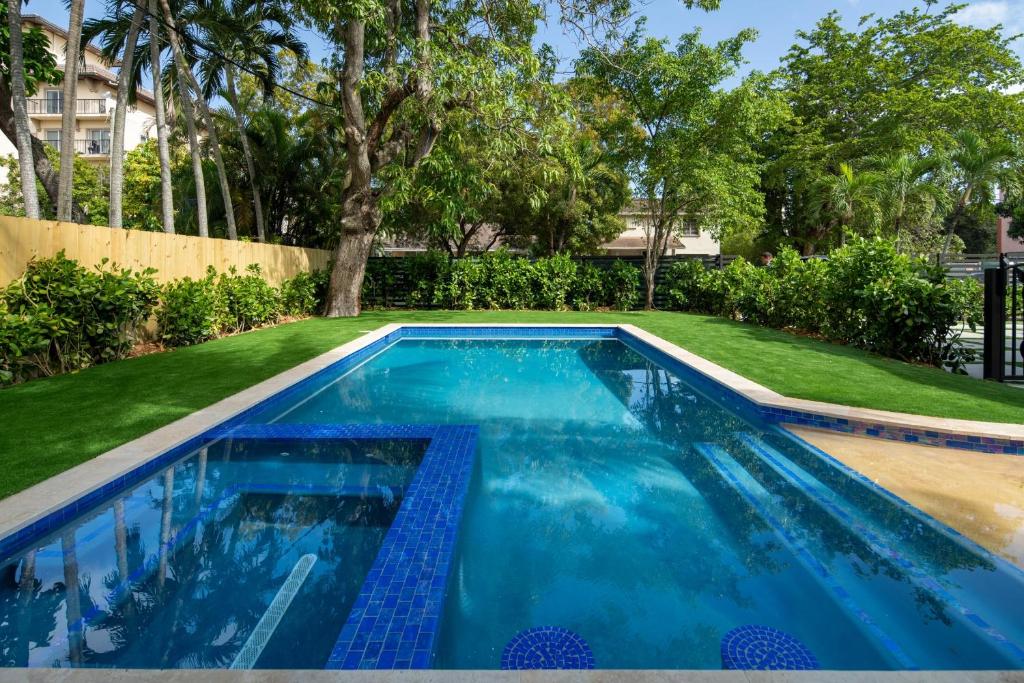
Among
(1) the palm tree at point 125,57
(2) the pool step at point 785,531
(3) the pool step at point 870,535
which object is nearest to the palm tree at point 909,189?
(3) the pool step at point 870,535

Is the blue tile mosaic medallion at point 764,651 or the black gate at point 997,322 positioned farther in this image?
the black gate at point 997,322

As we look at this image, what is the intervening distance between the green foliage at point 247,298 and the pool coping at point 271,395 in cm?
452

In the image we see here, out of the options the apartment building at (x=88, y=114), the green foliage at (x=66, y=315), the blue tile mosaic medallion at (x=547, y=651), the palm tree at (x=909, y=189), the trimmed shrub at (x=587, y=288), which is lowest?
the blue tile mosaic medallion at (x=547, y=651)

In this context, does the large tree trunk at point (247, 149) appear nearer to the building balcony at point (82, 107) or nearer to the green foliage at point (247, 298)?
the green foliage at point (247, 298)

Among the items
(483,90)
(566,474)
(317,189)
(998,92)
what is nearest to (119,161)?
(483,90)

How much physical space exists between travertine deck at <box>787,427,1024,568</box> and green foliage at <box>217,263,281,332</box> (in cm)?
994

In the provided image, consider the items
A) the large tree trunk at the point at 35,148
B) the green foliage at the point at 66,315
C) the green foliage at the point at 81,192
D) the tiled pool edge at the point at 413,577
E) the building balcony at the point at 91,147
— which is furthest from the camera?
the building balcony at the point at 91,147

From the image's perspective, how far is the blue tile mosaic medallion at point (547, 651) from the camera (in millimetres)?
2172

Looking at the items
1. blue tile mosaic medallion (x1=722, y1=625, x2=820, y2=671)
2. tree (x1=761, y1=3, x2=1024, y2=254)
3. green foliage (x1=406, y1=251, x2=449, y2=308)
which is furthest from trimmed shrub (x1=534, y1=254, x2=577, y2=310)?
blue tile mosaic medallion (x1=722, y1=625, x2=820, y2=671)

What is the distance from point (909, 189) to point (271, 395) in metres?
20.3

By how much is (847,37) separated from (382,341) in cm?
2393

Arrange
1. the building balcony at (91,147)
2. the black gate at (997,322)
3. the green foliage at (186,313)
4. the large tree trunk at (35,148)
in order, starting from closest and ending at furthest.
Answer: the black gate at (997,322) → the green foliage at (186,313) → the large tree trunk at (35,148) → the building balcony at (91,147)

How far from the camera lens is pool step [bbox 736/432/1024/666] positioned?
2336 mm

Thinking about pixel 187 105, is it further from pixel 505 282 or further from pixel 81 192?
pixel 81 192
